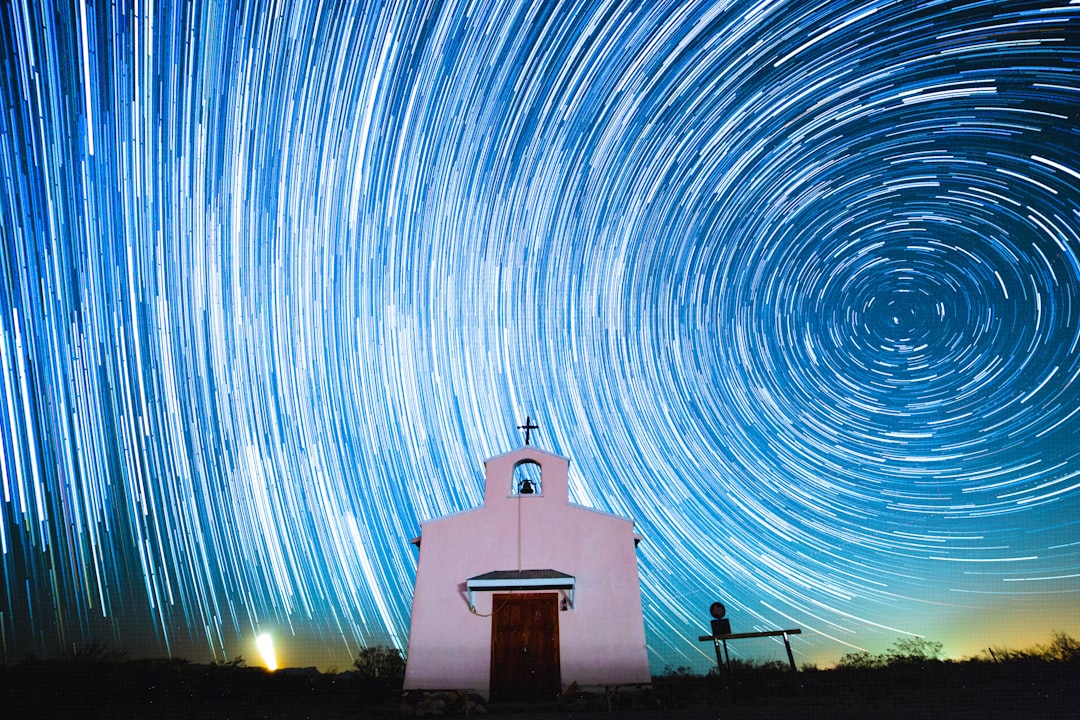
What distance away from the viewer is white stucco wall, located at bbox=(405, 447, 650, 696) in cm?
1261

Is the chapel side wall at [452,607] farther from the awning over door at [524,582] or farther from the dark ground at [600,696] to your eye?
the dark ground at [600,696]

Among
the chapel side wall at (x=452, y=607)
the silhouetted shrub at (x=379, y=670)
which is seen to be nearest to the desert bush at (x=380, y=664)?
the silhouetted shrub at (x=379, y=670)

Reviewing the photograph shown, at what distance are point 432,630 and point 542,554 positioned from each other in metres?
2.83

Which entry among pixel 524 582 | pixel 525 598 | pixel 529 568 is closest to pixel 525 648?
pixel 525 598

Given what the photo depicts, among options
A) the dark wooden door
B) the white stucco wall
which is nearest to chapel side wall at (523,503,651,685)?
the white stucco wall

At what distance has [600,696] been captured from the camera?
39.0ft

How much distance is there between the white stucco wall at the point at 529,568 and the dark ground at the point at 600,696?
0.94m

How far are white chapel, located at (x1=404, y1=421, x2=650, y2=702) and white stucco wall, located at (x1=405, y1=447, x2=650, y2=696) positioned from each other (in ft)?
0.07

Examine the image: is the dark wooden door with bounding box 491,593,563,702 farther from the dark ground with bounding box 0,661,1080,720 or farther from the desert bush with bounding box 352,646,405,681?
the desert bush with bounding box 352,646,405,681

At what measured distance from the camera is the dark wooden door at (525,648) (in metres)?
12.4

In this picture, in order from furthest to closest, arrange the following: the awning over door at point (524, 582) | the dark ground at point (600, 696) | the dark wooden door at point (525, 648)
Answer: the awning over door at point (524, 582) < the dark wooden door at point (525, 648) < the dark ground at point (600, 696)

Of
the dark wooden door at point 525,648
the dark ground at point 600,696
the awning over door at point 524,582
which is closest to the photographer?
the dark ground at point 600,696

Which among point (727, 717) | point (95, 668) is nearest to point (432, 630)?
point (727, 717)

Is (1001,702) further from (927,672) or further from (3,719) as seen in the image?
(3,719)
